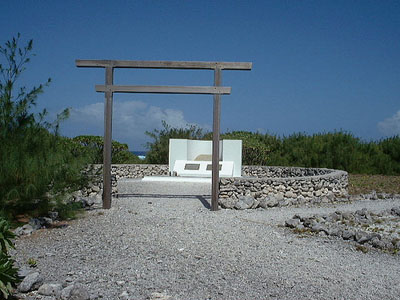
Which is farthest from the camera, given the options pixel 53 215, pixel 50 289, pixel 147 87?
pixel 147 87

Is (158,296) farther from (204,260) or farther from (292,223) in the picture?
(292,223)

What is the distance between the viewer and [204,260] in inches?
169

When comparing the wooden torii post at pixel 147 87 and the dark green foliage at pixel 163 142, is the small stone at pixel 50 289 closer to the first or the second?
the wooden torii post at pixel 147 87

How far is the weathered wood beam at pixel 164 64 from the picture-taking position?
7.37 meters

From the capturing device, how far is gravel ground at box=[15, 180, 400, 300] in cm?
348

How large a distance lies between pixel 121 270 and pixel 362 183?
11490mm

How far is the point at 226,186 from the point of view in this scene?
8.42 metres

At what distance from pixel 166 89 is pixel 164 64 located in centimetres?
49

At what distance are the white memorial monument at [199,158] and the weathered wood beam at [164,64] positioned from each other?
7273 millimetres

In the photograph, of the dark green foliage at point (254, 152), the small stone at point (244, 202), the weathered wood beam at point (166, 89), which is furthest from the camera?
the dark green foliage at point (254, 152)

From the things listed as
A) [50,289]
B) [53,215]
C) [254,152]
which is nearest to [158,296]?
[50,289]

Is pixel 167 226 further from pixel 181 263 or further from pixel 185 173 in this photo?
pixel 185 173

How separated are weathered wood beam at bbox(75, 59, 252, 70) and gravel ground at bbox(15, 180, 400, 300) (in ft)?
9.18

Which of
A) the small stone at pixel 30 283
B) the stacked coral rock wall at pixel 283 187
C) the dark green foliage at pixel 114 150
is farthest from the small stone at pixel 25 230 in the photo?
the dark green foliage at pixel 114 150
